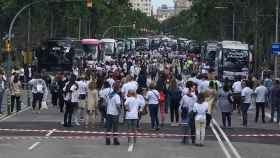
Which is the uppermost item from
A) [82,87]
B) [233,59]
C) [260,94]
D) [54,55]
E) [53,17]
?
[53,17]

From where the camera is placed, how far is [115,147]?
69.2 ft

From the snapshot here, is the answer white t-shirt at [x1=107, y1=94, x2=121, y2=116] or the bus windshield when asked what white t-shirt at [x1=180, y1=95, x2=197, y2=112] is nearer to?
white t-shirt at [x1=107, y1=94, x2=121, y2=116]

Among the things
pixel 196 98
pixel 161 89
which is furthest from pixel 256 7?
pixel 196 98

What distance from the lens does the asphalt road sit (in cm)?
1972

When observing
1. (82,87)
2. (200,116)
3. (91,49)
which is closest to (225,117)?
(82,87)

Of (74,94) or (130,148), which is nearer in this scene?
(130,148)

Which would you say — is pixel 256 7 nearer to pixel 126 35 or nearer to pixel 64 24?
pixel 64 24

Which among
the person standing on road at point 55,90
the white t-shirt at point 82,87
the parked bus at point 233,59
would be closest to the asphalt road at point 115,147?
the white t-shirt at point 82,87

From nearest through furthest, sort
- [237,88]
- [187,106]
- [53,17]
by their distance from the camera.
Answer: [187,106]
[237,88]
[53,17]

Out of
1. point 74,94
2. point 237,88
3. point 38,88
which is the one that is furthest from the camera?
point 38,88

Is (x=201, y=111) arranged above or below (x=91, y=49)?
below

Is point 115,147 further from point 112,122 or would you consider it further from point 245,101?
point 245,101

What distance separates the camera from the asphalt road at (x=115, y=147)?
19719mm

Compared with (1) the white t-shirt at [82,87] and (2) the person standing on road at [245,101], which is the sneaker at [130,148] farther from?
(2) the person standing on road at [245,101]
